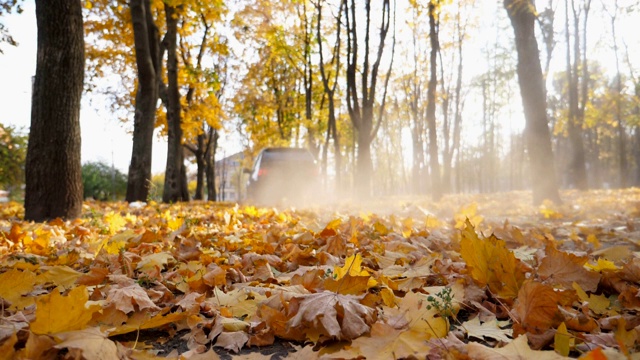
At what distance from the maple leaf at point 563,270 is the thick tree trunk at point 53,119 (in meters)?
5.26

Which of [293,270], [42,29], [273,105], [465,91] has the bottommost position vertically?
[293,270]

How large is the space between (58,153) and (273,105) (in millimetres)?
19378

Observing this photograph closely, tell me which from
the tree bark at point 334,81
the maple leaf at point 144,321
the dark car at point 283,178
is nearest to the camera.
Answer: the maple leaf at point 144,321

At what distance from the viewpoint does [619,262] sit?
2414 mm

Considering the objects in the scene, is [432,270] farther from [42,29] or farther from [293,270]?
[42,29]

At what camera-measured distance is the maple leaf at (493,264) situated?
5.69 ft

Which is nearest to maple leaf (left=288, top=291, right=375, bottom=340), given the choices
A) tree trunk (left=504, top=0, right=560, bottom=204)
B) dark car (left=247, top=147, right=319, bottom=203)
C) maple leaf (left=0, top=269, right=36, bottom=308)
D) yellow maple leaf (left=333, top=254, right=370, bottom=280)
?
Answer: yellow maple leaf (left=333, top=254, right=370, bottom=280)

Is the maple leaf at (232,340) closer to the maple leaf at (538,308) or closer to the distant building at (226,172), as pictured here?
the maple leaf at (538,308)

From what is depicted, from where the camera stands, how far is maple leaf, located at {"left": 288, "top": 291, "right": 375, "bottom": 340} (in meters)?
1.38

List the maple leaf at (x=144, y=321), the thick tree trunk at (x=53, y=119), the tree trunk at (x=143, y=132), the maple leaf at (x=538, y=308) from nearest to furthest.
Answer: the maple leaf at (x=538, y=308) < the maple leaf at (x=144, y=321) < the thick tree trunk at (x=53, y=119) < the tree trunk at (x=143, y=132)

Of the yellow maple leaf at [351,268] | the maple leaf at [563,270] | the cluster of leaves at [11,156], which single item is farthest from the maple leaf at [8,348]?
the cluster of leaves at [11,156]

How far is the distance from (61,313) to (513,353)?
4.14 feet

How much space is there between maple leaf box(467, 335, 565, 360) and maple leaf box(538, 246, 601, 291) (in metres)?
0.80

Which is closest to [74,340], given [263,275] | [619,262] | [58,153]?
[263,275]
